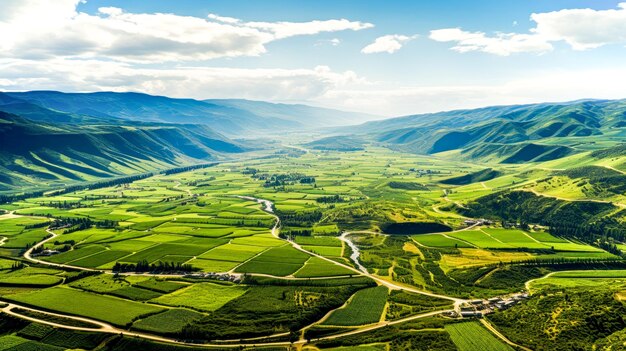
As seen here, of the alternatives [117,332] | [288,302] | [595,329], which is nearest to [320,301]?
[288,302]

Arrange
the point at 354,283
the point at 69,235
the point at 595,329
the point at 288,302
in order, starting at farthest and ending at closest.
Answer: the point at 69,235, the point at 354,283, the point at 288,302, the point at 595,329

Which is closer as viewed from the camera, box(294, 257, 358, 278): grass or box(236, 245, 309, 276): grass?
box(294, 257, 358, 278): grass

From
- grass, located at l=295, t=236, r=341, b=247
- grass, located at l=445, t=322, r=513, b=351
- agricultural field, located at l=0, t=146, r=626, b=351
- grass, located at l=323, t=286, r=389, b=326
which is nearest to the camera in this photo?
grass, located at l=445, t=322, r=513, b=351

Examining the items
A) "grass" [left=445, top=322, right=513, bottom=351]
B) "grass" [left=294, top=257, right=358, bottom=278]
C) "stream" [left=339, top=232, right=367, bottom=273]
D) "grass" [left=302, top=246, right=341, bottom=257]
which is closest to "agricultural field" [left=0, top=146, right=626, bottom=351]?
"grass" [left=445, top=322, right=513, bottom=351]

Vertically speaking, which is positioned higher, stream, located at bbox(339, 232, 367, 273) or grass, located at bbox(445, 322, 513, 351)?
grass, located at bbox(445, 322, 513, 351)

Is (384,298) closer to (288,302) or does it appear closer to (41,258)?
(288,302)

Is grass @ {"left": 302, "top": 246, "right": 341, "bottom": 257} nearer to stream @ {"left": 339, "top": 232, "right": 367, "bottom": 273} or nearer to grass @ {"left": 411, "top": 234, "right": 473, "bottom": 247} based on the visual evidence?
stream @ {"left": 339, "top": 232, "right": 367, "bottom": 273}

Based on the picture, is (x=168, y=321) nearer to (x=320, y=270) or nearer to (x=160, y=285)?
(x=160, y=285)

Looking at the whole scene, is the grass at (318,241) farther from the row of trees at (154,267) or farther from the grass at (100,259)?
the grass at (100,259)
